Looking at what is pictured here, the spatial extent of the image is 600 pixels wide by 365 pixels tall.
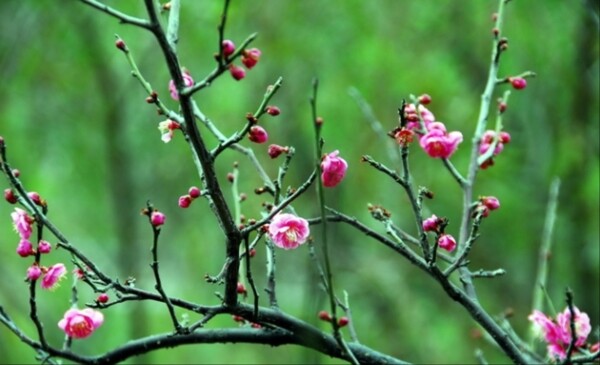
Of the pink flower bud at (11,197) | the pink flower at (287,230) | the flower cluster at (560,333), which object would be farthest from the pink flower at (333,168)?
the flower cluster at (560,333)

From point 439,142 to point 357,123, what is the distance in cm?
480

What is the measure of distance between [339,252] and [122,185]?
212 cm

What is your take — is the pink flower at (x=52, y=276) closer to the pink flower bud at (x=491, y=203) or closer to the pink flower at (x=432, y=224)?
the pink flower at (x=432, y=224)

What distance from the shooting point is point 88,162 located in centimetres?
754

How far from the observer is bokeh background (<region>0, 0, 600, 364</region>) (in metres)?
5.94

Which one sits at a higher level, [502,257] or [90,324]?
[502,257]

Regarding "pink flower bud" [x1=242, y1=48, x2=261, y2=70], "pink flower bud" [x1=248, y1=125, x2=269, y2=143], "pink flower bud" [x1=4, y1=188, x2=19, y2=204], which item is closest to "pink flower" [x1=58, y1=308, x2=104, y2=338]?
"pink flower bud" [x1=4, y1=188, x2=19, y2=204]

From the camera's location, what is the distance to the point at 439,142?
218cm

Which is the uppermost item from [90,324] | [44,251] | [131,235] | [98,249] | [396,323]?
[98,249]

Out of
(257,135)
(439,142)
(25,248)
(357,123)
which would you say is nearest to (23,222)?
(25,248)

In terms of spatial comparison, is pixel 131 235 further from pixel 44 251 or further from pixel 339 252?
pixel 44 251

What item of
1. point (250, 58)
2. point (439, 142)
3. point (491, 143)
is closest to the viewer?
point (250, 58)

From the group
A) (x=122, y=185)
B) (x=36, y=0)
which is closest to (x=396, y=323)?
(x=122, y=185)

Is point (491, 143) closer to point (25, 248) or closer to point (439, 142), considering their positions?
point (439, 142)
